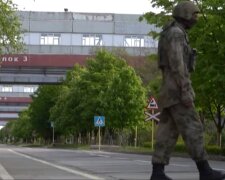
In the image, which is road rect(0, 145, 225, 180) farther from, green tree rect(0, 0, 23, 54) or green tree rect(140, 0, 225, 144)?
green tree rect(140, 0, 225, 144)

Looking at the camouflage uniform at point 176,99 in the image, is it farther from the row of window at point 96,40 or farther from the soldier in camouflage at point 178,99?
the row of window at point 96,40

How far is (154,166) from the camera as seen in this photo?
7.90 meters

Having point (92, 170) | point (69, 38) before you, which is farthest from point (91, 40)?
point (92, 170)

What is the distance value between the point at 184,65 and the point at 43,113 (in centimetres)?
7618

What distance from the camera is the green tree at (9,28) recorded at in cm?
2139

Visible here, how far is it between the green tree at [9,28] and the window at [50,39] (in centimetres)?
4563

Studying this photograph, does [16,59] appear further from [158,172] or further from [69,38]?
[158,172]

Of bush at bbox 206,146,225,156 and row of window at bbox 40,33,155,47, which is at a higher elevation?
row of window at bbox 40,33,155,47

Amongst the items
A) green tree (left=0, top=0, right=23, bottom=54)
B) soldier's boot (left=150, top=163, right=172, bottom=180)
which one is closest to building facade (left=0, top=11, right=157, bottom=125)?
green tree (left=0, top=0, right=23, bottom=54)

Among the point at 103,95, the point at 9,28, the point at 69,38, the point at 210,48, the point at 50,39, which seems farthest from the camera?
the point at 69,38

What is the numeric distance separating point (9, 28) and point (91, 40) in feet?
164

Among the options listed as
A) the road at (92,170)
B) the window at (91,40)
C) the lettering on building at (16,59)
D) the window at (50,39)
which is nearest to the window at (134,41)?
the window at (91,40)

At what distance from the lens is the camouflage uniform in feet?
24.9

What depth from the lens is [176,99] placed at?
25.2 feet
